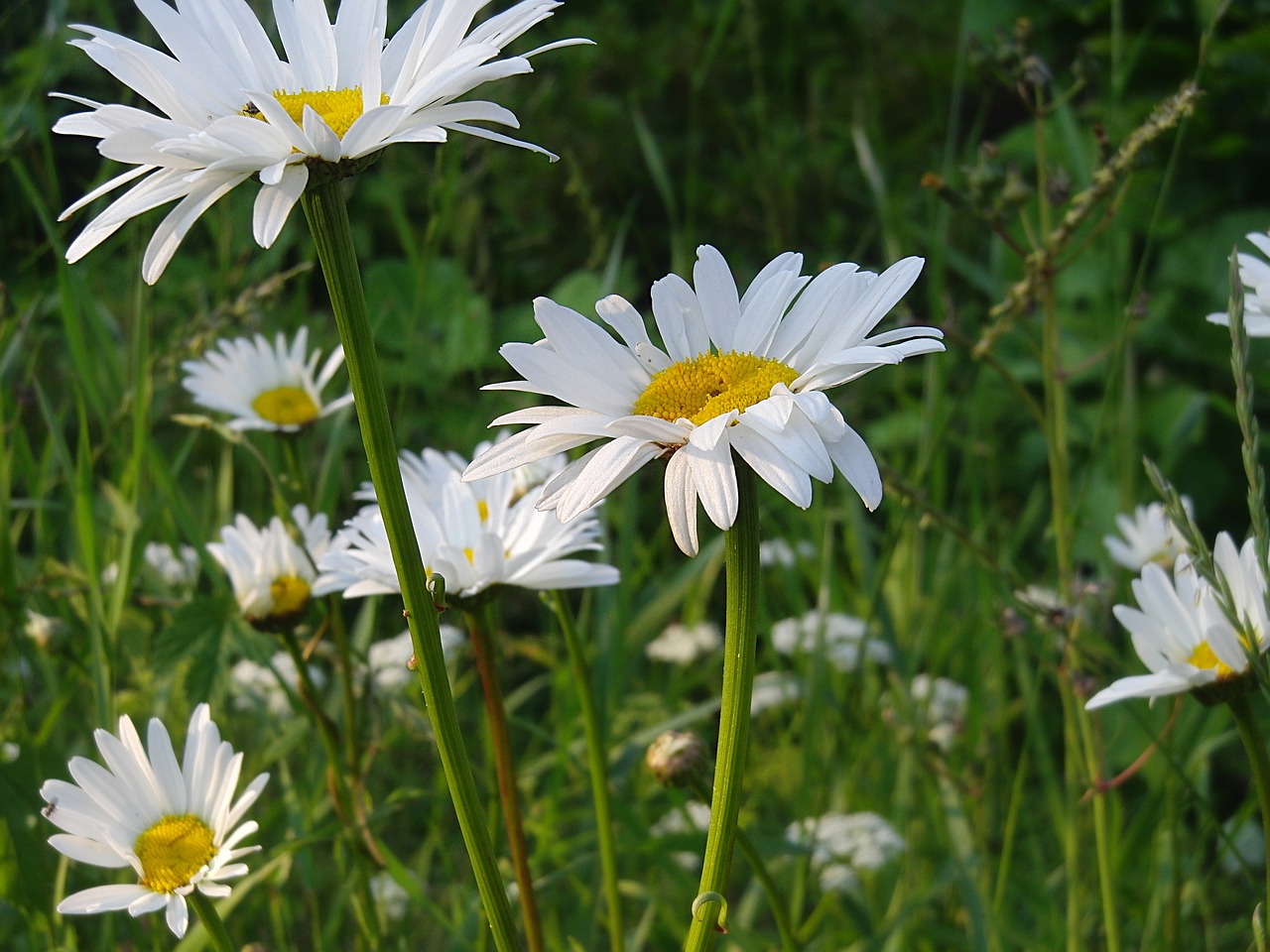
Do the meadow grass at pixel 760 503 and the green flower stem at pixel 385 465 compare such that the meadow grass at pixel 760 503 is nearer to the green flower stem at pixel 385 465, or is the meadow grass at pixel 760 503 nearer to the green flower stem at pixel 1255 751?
the green flower stem at pixel 1255 751

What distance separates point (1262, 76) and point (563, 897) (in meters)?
2.29

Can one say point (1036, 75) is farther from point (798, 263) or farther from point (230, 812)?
point (230, 812)

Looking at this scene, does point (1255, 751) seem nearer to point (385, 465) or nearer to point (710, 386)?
point (710, 386)

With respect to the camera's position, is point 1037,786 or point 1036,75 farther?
point 1037,786

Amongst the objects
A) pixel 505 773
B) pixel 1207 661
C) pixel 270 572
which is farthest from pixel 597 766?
pixel 1207 661

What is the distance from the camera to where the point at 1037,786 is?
239 centimetres

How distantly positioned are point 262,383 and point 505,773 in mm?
714

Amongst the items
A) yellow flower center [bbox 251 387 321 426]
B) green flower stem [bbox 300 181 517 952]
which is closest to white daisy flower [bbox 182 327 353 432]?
yellow flower center [bbox 251 387 321 426]

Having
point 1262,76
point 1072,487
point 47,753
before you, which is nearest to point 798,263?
point 47,753

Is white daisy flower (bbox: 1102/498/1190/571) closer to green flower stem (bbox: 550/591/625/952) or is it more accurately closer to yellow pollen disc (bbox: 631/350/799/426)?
green flower stem (bbox: 550/591/625/952)

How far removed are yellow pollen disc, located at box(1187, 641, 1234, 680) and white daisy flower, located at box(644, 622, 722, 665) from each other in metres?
1.08

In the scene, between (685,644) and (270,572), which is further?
(685,644)

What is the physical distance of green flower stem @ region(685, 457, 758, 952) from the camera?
0.69 m

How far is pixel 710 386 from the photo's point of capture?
0.77 meters
